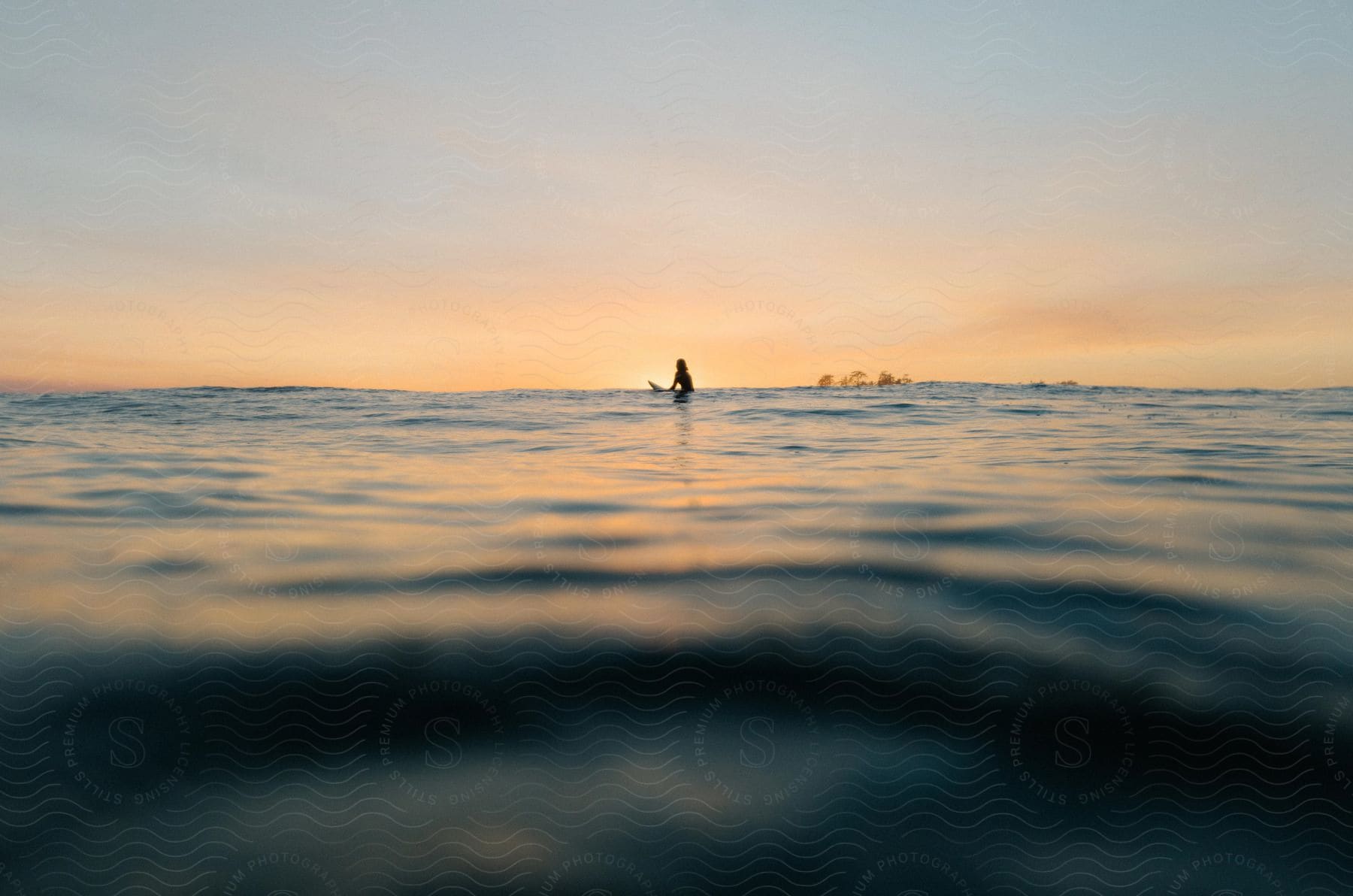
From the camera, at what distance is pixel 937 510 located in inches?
213

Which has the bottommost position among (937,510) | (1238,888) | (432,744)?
(1238,888)

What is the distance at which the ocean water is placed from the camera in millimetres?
2078

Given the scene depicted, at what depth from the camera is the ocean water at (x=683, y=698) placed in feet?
6.82

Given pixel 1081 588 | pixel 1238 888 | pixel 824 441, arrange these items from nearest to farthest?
1. pixel 1238 888
2. pixel 1081 588
3. pixel 824 441

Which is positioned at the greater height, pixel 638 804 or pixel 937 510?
pixel 937 510

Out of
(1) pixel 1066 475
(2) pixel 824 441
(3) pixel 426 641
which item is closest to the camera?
(3) pixel 426 641

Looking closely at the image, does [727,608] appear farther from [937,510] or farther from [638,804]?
[937,510]

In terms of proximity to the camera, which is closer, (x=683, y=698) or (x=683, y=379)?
(x=683, y=698)

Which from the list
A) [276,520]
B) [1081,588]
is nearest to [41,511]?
[276,520]

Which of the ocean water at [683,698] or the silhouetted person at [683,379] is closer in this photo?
the ocean water at [683,698]

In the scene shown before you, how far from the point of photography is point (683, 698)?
8.98 ft

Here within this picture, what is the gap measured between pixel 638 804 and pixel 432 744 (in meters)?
0.82

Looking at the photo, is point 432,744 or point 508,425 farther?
point 508,425

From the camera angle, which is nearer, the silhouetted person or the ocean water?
the ocean water
